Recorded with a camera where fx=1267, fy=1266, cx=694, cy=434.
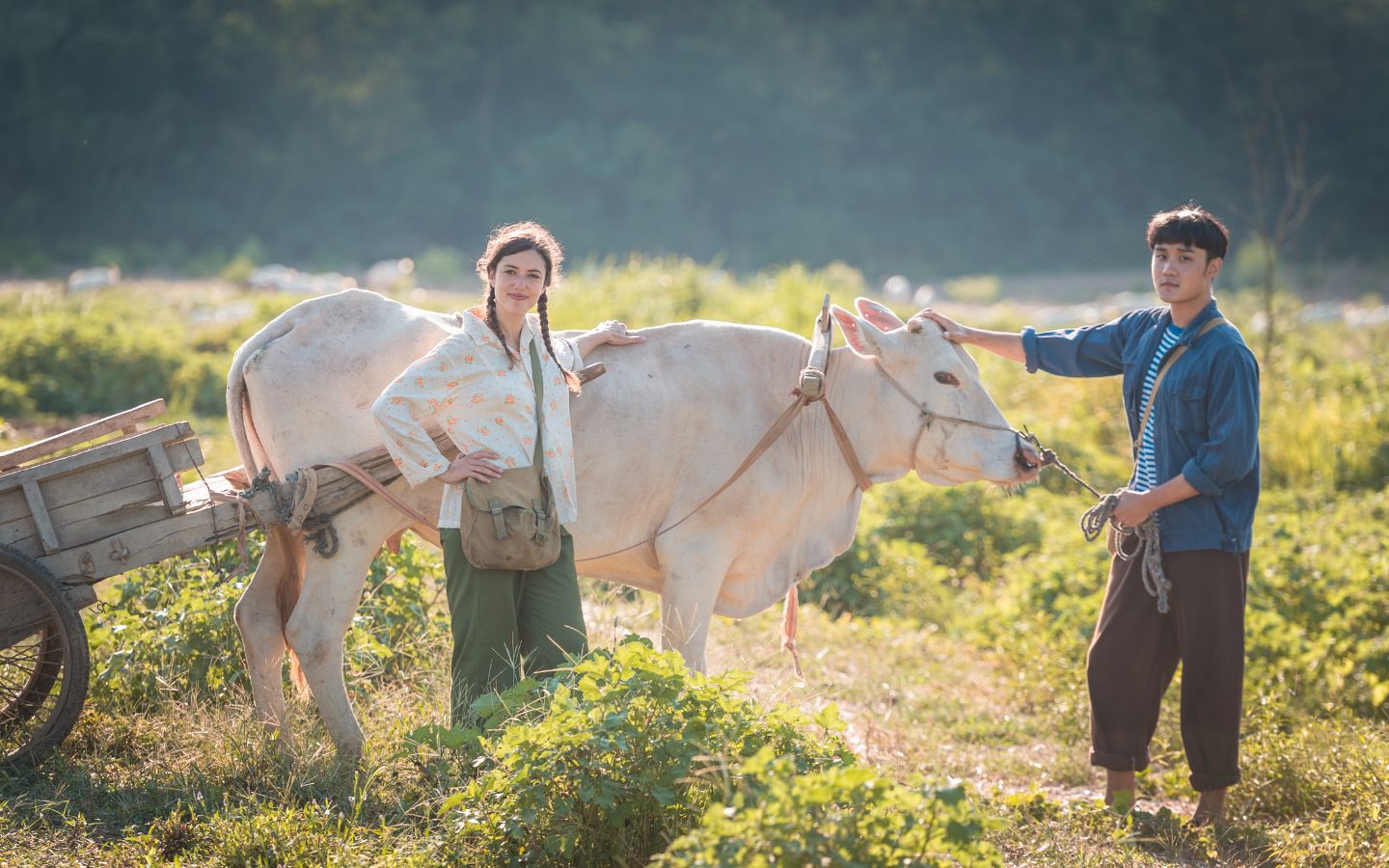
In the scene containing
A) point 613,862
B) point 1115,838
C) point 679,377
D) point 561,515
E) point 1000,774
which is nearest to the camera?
point 613,862

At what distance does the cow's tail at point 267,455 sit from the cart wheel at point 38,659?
65 cm

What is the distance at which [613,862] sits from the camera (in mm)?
3342

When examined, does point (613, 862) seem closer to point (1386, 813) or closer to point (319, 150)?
point (1386, 813)

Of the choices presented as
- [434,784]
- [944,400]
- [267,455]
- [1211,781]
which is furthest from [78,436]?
[1211,781]

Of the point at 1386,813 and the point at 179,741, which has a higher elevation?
the point at 179,741

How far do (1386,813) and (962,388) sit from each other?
2.04 m

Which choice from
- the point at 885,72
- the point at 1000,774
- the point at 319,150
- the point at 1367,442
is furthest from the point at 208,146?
the point at 1000,774

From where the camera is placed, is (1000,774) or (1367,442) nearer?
(1000,774)

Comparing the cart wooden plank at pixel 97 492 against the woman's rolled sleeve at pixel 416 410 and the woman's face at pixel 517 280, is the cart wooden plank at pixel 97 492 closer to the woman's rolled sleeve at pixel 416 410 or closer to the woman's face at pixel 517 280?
the woman's rolled sleeve at pixel 416 410

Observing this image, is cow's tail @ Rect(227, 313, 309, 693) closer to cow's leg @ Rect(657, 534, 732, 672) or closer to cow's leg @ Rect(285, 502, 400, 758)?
cow's leg @ Rect(285, 502, 400, 758)

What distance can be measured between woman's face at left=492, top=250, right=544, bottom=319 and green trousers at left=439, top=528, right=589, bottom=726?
0.72 m

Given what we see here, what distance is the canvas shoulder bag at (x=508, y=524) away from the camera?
12.4ft

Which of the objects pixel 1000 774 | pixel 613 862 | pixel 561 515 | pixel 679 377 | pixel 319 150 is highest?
pixel 319 150

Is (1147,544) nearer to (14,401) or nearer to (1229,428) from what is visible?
(1229,428)
